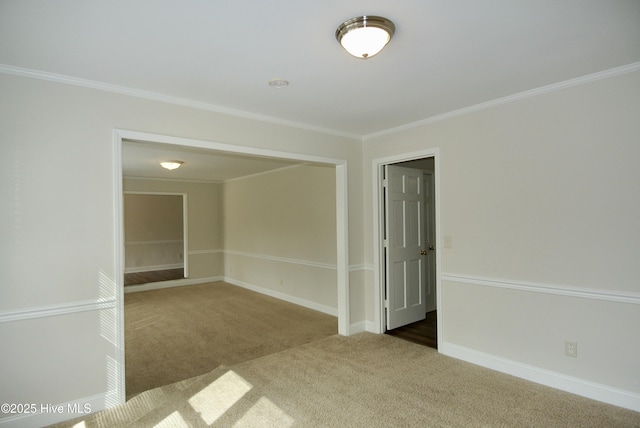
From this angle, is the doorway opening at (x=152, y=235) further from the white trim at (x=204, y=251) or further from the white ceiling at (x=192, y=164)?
the white ceiling at (x=192, y=164)

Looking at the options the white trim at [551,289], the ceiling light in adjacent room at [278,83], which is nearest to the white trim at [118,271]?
the ceiling light in adjacent room at [278,83]

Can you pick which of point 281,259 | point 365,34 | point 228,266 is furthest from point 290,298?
Answer: point 365,34

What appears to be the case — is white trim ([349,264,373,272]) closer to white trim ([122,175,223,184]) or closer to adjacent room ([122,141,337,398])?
adjacent room ([122,141,337,398])

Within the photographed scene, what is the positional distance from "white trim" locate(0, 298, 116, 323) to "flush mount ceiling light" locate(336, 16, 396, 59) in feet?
8.37

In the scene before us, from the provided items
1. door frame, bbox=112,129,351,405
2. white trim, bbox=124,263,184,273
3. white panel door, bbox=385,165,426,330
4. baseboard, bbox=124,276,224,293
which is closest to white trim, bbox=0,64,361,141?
door frame, bbox=112,129,351,405

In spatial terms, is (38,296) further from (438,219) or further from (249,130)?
(438,219)

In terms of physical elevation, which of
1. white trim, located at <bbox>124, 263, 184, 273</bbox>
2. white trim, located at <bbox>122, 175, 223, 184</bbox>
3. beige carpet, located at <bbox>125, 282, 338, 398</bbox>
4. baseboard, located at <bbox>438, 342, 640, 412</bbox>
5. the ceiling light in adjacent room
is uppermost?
the ceiling light in adjacent room

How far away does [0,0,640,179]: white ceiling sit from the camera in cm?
181

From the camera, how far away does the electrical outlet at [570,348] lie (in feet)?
9.27

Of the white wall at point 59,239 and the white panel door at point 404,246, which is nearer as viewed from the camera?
the white wall at point 59,239

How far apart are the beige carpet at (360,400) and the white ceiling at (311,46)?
2512 mm

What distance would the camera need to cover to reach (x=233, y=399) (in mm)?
2820

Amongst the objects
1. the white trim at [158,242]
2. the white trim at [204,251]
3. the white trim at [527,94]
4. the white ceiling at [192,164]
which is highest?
the white trim at [527,94]

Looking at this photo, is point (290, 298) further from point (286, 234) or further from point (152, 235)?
point (152, 235)
